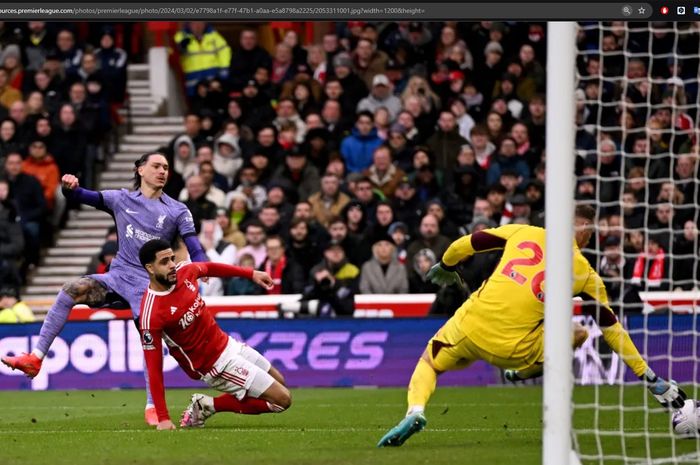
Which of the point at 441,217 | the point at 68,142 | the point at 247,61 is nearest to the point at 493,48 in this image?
the point at 247,61

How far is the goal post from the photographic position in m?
8.46

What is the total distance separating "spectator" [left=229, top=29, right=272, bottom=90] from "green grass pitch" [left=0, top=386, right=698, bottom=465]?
7.86 m

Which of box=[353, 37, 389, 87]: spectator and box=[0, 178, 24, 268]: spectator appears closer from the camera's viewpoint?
box=[0, 178, 24, 268]: spectator

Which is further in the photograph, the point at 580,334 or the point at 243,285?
the point at 243,285

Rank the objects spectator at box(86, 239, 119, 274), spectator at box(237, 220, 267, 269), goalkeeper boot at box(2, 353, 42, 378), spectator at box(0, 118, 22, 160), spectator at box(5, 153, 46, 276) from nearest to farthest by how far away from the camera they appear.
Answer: goalkeeper boot at box(2, 353, 42, 378), spectator at box(237, 220, 267, 269), spectator at box(86, 239, 119, 274), spectator at box(5, 153, 46, 276), spectator at box(0, 118, 22, 160)

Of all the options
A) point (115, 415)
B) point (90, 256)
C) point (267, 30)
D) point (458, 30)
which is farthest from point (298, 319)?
point (267, 30)

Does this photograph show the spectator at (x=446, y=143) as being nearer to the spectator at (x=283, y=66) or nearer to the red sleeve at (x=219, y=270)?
the spectator at (x=283, y=66)

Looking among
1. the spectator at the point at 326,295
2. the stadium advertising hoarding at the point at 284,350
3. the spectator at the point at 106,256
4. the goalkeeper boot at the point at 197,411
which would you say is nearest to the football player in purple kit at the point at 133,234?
the goalkeeper boot at the point at 197,411

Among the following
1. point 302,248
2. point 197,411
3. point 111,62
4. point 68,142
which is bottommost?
point 197,411

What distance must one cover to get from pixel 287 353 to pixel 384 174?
13.5ft

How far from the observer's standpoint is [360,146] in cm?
2109

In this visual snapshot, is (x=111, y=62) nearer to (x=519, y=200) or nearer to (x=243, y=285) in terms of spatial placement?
(x=243, y=285)

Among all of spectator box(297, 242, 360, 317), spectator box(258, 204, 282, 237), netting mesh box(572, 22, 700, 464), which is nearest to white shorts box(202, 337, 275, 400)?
netting mesh box(572, 22, 700, 464)

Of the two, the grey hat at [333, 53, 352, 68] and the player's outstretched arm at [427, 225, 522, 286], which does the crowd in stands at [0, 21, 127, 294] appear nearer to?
the grey hat at [333, 53, 352, 68]
